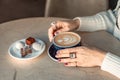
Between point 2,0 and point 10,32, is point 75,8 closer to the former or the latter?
point 10,32

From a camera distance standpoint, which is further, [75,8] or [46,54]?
[75,8]

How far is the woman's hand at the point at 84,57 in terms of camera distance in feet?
3.03

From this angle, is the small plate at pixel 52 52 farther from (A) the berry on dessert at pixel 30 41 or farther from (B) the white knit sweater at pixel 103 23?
(B) the white knit sweater at pixel 103 23

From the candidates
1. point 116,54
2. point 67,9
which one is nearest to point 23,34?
point 116,54

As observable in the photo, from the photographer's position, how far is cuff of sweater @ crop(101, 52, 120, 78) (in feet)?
2.94

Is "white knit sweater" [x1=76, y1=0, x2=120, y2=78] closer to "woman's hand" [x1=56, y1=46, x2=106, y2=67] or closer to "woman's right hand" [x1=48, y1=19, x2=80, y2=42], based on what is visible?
"woman's right hand" [x1=48, y1=19, x2=80, y2=42]

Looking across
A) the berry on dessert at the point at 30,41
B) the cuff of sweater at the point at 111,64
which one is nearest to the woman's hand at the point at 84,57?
the cuff of sweater at the point at 111,64

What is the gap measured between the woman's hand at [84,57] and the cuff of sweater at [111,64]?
2 cm

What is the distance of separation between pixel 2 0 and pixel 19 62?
1.81 metres

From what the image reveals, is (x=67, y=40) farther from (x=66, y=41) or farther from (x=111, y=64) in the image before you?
(x=111, y=64)

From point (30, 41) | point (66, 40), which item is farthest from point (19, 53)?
point (66, 40)

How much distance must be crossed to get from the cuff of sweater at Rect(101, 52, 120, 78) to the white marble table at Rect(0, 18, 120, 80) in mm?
16

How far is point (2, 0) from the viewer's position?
8.70ft

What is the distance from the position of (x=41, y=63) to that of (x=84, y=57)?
165 mm
